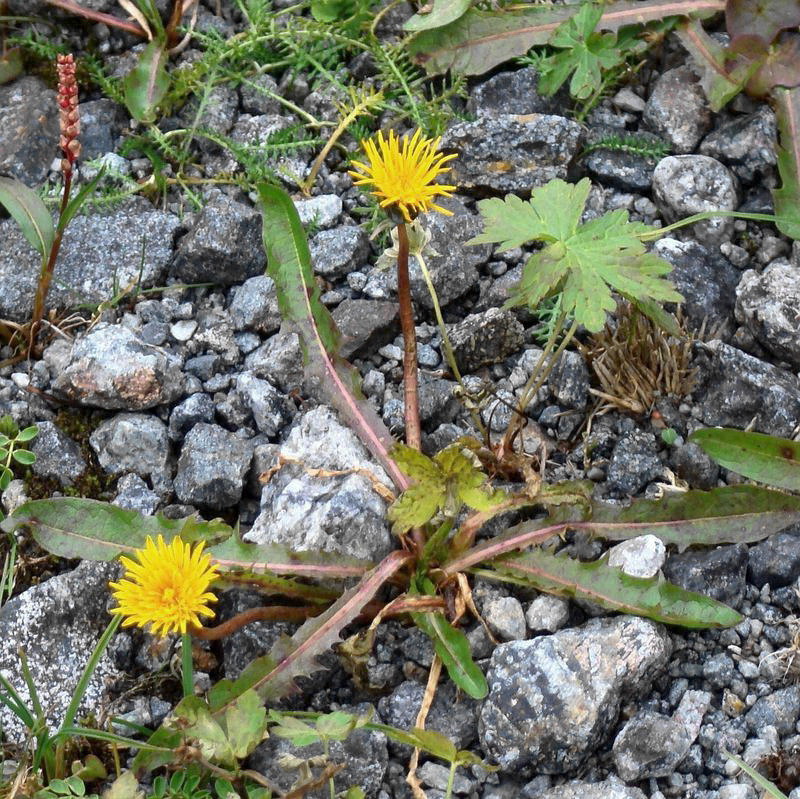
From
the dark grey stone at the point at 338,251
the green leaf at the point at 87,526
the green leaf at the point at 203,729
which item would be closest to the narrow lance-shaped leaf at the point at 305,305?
the dark grey stone at the point at 338,251

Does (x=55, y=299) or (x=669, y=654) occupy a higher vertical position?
(x=55, y=299)

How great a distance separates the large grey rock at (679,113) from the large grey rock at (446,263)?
2.57 feet

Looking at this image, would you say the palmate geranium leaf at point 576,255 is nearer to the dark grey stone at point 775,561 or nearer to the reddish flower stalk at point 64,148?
the dark grey stone at point 775,561

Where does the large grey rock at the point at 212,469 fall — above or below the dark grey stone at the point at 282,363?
below

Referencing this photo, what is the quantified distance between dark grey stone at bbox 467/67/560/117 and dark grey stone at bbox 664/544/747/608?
1.81 m

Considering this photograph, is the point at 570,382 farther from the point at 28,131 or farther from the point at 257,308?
the point at 28,131

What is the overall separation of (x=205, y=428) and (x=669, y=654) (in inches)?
58.5

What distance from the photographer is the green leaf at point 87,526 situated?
300 cm

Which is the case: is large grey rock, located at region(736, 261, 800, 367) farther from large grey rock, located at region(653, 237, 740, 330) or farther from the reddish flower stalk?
the reddish flower stalk

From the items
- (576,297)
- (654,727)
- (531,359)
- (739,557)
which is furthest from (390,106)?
(654,727)

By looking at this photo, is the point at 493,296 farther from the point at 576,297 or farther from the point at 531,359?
the point at 576,297

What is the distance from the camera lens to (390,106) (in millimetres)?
3912

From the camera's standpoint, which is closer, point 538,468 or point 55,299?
point 538,468

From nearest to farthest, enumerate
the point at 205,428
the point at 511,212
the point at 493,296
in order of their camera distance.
→ 1. the point at 511,212
2. the point at 205,428
3. the point at 493,296
